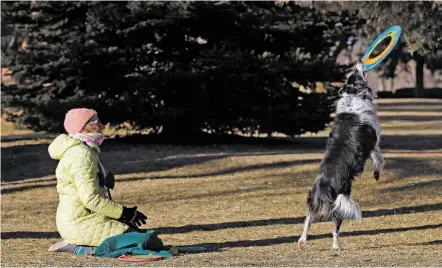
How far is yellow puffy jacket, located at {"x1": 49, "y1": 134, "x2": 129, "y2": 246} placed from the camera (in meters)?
8.68

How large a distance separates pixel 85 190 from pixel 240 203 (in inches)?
244

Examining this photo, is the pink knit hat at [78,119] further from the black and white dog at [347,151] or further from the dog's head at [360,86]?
the dog's head at [360,86]

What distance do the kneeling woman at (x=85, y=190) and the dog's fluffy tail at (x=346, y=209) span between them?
6.46 ft

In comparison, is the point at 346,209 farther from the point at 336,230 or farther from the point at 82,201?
the point at 82,201

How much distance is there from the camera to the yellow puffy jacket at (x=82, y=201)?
8.68 meters

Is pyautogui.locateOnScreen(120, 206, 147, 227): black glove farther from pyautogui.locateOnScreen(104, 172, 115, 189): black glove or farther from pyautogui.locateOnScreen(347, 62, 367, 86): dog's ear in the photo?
pyautogui.locateOnScreen(347, 62, 367, 86): dog's ear

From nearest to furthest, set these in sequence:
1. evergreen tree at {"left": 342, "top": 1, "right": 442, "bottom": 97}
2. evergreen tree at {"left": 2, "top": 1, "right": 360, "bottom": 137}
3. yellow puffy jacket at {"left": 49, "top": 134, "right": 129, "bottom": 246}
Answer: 1. yellow puffy jacket at {"left": 49, "top": 134, "right": 129, "bottom": 246}
2. evergreen tree at {"left": 342, "top": 1, "right": 442, "bottom": 97}
3. evergreen tree at {"left": 2, "top": 1, "right": 360, "bottom": 137}

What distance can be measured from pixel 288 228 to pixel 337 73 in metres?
12.7

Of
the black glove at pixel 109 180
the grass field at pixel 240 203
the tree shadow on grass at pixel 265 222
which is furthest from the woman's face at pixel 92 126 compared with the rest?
the tree shadow on grass at pixel 265 222

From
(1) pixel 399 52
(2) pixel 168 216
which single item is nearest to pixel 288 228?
(2) pixel 168 216

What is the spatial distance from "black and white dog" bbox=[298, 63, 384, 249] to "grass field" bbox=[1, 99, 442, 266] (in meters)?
0.51

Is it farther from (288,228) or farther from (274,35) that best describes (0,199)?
(274,35)

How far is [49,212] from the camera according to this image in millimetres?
14461

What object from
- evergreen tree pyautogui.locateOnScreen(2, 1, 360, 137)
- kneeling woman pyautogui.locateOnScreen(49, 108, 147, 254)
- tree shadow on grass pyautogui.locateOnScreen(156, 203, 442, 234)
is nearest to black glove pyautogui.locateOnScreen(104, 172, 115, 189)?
kneeling woman pyautogui.locateOnScreen(49, 108, 147, 254)
